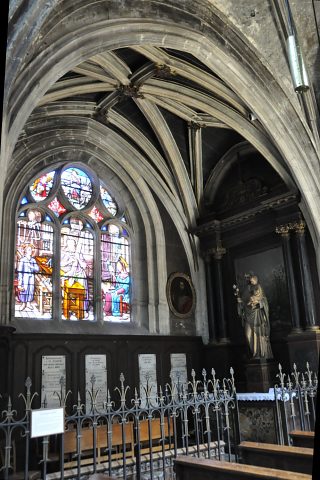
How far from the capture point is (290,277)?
1005 centimetres

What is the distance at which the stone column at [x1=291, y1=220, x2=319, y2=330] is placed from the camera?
375 inches

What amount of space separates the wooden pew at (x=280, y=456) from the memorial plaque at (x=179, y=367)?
22.0 feet

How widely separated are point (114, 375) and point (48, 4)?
7.73m

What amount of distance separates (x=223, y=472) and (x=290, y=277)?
22.7 ft

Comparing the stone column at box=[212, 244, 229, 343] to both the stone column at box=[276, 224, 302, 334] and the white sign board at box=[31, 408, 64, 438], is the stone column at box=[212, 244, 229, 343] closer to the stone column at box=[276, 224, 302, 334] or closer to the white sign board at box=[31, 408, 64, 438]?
the stone column at box=[276, 224, 302, 334]

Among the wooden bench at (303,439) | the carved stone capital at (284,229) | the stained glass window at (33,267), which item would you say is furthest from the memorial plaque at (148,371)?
the wooden bench at (303,439)

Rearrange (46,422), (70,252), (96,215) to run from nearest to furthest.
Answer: (46,422)
(70,252)
(96,215)

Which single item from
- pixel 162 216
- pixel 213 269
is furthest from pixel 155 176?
pixel 213 269

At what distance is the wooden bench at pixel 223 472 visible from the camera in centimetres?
326

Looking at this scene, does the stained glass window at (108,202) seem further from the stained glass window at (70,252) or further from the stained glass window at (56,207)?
the stained glass window at (56,207)

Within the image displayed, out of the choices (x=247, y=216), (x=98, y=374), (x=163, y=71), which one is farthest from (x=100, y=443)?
(x=163, y=71)

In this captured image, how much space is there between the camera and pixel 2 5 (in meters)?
0.66

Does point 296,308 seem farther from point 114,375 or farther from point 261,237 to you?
point 114,375

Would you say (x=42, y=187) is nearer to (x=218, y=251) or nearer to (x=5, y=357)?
(x=5, y=357)
